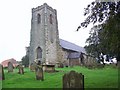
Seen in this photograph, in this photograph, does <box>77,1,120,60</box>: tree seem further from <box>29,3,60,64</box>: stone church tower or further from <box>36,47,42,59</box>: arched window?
<box>36,47,42,59</box>: arched window

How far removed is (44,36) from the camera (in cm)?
4578

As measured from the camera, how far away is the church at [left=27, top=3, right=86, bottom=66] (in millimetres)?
45784

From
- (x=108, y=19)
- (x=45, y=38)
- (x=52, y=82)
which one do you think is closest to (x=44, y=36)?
(x=45, y=38)

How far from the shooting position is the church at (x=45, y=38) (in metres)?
45.8

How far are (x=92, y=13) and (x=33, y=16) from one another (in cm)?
4035

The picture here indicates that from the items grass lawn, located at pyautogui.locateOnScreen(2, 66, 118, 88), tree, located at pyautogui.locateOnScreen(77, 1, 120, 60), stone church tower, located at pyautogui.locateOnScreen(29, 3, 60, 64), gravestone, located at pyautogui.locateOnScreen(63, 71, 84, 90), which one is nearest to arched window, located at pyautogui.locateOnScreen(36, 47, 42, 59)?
stone church tower, located at pyautogui.locateOnScreen(29, 3, 60, 64)

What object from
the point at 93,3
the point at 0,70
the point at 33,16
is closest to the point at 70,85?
the point at 93,3

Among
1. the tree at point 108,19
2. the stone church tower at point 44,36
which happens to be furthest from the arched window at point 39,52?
the tree at point 108,19

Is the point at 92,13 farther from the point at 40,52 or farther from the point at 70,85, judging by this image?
the point at 40,52

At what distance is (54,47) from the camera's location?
48531mm

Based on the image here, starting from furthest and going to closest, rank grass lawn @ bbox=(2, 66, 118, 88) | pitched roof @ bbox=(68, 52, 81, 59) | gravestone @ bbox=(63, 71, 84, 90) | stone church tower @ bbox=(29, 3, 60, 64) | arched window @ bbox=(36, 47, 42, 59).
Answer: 1. pitched roof @ bbox=(68, 52, 81, 59)
2. arched window @ bbox=(36, 47, 42, 59)
3. stone church tower @ bbox=(29, 3, 60, 64)
4. grass lawn @ bbox=(2, 66, 118, 88)
5. gravestone @ bbox=(63, 71, 84, 90)

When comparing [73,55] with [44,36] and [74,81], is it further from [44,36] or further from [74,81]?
[74,81]

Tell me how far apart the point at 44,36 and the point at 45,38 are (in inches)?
22.1

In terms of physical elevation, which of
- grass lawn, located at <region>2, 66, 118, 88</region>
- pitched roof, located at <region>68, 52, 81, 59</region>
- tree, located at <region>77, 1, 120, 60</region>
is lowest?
grass lawn, located at <region>2, 66, 118, 88</region>
